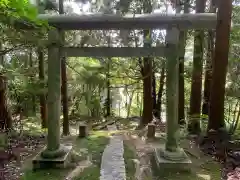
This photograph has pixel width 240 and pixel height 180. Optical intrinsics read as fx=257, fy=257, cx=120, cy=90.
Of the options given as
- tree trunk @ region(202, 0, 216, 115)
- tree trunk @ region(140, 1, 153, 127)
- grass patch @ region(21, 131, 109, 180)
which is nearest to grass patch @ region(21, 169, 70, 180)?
grass patch @ region(21, 131, 109, 180)

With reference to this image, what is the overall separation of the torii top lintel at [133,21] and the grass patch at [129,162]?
10.3ft

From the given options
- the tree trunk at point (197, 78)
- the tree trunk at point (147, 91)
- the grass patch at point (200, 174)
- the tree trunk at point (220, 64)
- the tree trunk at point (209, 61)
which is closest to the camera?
the grass patch at point (200, 174)

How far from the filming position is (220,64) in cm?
644

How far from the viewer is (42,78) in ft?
35.2

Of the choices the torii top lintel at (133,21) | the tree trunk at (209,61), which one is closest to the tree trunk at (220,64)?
the torii top lintel at (133,21)

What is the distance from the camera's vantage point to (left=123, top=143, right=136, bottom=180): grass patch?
545cm

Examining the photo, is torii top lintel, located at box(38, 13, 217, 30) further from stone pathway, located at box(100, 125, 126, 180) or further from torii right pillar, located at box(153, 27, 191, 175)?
stone pathway, located at box(100, 125, 126, 180)

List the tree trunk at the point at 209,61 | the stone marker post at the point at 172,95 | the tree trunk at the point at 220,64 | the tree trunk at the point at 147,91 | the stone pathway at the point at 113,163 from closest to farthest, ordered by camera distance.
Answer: the stone pathway at the point at 113,163 → the stone marker post at the point at 172,95 → the tree trunk at the point at 220,64 → the tree trunk at the point at 209,61 → the tree trunk at the point at 147,91

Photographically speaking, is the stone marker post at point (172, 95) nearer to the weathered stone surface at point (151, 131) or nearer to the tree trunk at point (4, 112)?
the weathered stone surface at point (151, 131)

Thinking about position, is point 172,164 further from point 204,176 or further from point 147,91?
point 147,91

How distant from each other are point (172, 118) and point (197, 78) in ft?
9.21

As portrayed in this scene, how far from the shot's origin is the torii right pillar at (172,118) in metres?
5.68

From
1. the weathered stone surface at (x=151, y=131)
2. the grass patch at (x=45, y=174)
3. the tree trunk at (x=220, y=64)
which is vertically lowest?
the grass patch at (x=45, y=174)

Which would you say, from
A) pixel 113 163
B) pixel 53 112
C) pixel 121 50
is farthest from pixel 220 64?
pixel 53 112
